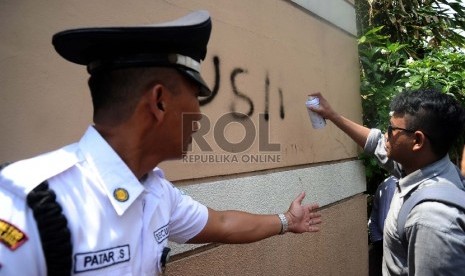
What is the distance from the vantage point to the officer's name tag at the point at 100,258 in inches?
39.9

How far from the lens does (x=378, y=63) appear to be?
4816 millimetres

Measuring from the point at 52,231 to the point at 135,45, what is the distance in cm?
58

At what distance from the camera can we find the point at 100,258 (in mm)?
1054

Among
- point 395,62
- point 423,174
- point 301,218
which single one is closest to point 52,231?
point 301,218

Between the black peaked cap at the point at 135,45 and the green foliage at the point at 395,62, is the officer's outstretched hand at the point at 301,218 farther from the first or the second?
the green foliage at the point at 395,62

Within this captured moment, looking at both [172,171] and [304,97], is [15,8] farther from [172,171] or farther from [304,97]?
[304,97]

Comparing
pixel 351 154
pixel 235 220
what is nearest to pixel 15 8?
pixel 235 220

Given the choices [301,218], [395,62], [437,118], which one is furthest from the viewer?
[395,62]

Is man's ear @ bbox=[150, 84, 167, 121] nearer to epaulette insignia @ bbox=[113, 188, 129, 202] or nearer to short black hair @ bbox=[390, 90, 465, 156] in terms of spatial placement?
epaulette insignia @ bbox=[113, 188, 129, 202]

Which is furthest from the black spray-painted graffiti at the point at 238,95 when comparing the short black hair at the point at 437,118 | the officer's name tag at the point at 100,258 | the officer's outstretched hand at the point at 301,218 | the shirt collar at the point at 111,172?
the officer's name tag at the point at 100,258

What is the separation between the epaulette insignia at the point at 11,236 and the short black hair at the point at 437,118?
1996 mm

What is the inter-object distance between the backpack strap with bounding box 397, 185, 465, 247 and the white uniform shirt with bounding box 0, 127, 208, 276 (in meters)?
1.22

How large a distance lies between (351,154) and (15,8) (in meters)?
3.62

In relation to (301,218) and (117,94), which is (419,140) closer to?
(301,218)
